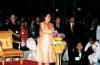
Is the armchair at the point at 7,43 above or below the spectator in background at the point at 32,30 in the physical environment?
below

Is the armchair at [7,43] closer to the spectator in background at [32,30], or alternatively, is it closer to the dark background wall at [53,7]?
the spectator in background at [32,30]

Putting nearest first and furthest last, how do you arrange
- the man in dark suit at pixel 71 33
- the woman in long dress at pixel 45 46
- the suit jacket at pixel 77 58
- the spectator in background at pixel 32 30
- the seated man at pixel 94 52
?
the woman in long dress at pixel 45 46
the suit jacket at pixel 77 58
the seated man at pixel 94 52
the man in dark suit at pixel 71 33
the spectator in background at pixel 32 30

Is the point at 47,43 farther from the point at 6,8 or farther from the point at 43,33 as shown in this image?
the point at 6,8

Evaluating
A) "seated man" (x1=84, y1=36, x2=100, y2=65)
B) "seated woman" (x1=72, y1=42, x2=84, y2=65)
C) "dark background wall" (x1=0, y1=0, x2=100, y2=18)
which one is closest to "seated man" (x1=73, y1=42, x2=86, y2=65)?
"seated woman" (x1=72, y1=42, x2=84, y2=65)

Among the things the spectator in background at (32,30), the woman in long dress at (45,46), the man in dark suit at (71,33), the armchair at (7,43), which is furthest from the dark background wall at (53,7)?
the woman in long dress at (45,46)

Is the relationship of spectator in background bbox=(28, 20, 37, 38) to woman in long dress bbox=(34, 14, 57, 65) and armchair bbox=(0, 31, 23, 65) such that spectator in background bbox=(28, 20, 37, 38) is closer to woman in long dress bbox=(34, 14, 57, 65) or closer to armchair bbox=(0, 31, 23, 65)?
armchair bbox=(0, 31, 23, 65)

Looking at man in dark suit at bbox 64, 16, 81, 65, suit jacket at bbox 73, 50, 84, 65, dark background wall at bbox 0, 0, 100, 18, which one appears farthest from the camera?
dark background wall at bbox 0, 0, 100, 18

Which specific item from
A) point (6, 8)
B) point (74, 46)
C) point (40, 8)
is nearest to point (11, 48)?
point (74, 46)

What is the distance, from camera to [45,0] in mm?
15766

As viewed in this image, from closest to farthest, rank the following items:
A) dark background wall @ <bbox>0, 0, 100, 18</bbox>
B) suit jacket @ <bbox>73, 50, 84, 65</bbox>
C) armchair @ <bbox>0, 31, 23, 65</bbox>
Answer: suit jacket @ <bbox>73, 50, 84, 65</bbox> < armchair @ <bbox>0, 31, 23, 65</bbox> < dark background wall @ <bbox>0, 0, 100, 18</bbox>

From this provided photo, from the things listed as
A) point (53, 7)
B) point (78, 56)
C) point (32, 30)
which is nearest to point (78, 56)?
point (78, 56)

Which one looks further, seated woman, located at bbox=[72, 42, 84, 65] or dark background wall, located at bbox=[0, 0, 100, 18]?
dark background wall, located at bbox=[0, 0, 100, 18]

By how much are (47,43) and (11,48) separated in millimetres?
1084

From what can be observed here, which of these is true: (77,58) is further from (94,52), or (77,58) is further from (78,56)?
(94,52)
